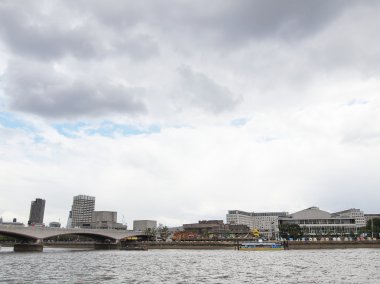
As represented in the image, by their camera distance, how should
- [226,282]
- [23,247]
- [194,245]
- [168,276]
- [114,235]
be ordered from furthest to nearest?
[114,235]
[194,245]
[23,247]
[168,276]
[226,282]

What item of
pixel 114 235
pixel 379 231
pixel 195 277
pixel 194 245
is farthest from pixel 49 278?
pixel 379 231

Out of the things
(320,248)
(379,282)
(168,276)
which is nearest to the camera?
(379,282)

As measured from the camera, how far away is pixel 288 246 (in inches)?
5817

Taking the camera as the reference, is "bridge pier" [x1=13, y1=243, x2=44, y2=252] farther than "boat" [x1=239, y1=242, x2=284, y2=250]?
Yes

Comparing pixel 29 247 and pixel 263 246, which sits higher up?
pixel 263 246

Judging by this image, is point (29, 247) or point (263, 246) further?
point (29, 247)

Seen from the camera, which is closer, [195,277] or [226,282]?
[226,282]

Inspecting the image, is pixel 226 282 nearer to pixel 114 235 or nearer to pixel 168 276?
pixel 168 276

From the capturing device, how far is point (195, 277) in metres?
54.8

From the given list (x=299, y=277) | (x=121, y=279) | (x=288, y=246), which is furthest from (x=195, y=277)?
(x=288, y=246)

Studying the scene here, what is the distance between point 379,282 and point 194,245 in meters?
141

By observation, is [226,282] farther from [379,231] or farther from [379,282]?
[379,231]

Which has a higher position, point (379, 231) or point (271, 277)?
point (379, 231)

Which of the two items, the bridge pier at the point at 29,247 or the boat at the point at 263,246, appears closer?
the boat at the point at 263,246
